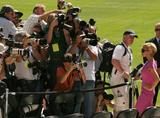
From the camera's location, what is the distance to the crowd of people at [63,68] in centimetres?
995

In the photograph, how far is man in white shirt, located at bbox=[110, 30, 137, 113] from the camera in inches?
426

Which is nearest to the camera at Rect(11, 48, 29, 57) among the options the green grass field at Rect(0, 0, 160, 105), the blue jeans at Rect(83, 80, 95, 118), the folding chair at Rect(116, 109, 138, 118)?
the blue jeans at Rect(83, 80, 95, 118)

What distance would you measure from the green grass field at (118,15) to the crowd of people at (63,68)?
271 inches

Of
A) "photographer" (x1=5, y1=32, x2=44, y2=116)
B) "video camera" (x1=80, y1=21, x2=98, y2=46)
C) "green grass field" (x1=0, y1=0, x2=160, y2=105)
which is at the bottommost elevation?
"photographer" (x1=5, y1=32, x2=44, y2=116)

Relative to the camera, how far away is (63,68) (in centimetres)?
1031

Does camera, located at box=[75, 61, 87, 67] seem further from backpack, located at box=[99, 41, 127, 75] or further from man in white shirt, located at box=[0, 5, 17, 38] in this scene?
man in white shirt, located at box=[0, 5, 17, 38]

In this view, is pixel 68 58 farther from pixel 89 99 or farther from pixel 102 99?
pixel 102 99

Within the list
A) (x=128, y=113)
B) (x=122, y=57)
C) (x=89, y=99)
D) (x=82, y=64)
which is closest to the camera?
(x=128, y=113)

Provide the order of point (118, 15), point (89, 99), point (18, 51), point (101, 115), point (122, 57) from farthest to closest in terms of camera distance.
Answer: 1. point (118, 15)
2. point (122, 57)
3. point (89, 99)
4. point (18, 51)
5. point (101, 115)

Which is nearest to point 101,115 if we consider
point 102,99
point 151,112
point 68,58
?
point 151,112

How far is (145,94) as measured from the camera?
1009 centimetres

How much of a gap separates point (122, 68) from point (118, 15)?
17.8m

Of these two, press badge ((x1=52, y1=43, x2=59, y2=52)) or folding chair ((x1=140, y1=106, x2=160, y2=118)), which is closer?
folding chair ((x1=140, y1=106, x2=160, y2=118))

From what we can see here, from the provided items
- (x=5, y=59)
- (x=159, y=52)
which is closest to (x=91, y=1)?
(x=159, y=52)
